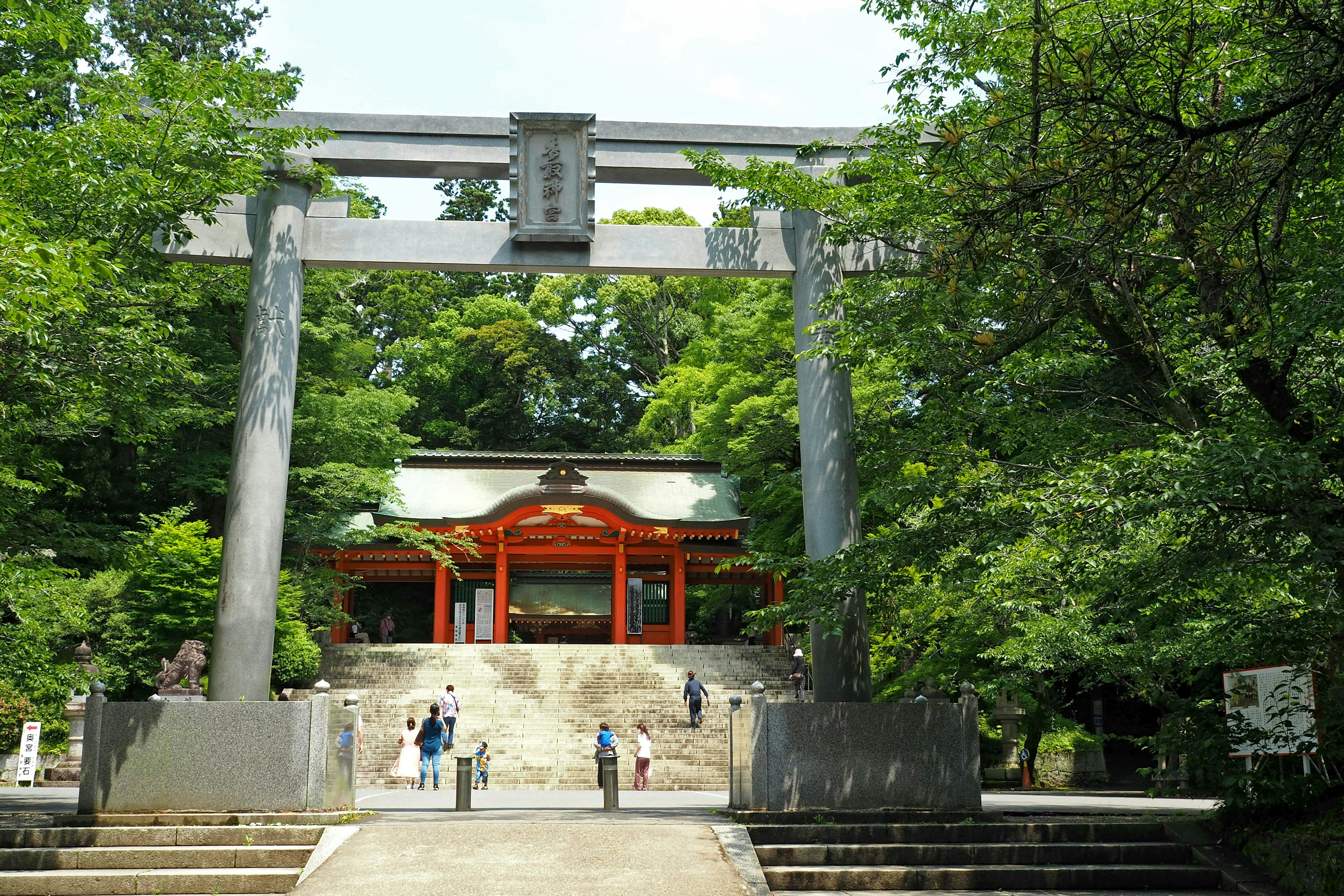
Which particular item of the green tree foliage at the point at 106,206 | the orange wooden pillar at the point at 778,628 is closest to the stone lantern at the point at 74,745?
Result: the green tree foliage at the point at 106,206

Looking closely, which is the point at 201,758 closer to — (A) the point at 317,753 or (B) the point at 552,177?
(A) the point at 317,753

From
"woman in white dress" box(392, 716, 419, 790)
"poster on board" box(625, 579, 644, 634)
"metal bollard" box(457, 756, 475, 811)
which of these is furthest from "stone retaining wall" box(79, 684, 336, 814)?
"poster on board" box(625, 579, 644, 634)

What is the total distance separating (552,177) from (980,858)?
7118 mm

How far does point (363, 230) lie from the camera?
10.3m

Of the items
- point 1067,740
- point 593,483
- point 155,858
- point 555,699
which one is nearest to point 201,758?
point 155,858

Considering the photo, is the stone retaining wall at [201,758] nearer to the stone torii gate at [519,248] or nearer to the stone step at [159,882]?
the stone torii gate at [519,248]

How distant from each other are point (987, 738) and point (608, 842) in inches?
479

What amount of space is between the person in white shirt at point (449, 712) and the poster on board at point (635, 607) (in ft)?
26.3

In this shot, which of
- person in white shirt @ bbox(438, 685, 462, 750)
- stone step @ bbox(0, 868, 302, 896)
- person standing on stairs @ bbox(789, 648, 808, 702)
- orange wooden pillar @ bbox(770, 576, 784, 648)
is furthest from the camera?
orange wooden pillar @ bbox(770, 576, 784, 648)

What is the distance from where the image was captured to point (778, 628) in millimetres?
24141

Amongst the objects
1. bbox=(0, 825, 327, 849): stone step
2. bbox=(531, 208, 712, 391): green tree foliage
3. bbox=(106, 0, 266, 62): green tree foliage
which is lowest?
bbox=(0, 825, 327, 849): stone step

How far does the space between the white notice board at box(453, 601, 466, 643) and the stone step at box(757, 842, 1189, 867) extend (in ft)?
57.9

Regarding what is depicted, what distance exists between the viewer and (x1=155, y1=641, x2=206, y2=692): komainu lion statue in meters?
15.2

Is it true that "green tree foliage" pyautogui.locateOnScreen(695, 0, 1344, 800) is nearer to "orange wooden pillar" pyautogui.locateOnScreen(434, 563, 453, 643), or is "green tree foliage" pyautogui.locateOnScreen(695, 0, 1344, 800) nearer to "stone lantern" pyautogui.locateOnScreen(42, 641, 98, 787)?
"stone lantern" pyautogui.locateOnScreen(42, 641, 98, 787)
